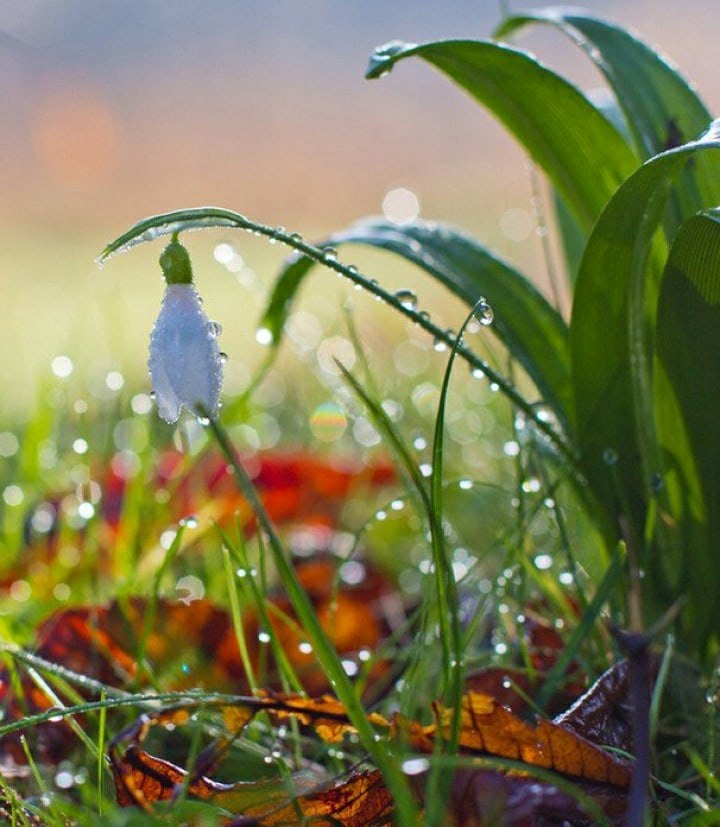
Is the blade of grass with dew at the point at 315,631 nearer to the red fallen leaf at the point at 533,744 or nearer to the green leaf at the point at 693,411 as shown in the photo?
the red fallen leaf at the point at 533,744

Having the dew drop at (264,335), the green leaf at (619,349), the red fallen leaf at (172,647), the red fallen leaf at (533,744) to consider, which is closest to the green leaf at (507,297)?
the green leaf at (619,349)

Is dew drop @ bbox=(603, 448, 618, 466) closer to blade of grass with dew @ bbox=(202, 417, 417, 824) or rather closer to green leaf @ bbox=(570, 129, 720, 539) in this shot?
green leaf @ bbox=(570, 129, 720, 539)

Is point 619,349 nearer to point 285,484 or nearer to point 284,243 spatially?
point 284,243

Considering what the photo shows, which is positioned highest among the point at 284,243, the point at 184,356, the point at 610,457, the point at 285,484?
the point at 284,243

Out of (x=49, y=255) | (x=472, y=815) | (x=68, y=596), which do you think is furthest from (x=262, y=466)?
(x=49, y=255)

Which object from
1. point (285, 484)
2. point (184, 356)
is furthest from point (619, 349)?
point (285, 484)

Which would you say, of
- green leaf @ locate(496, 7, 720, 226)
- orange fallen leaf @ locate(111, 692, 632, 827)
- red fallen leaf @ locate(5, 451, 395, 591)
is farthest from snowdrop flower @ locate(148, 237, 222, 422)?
red fallen leaf @ locate(5, 451, 395, 591)

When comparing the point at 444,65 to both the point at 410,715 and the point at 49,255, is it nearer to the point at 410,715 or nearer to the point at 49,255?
the point at 410,715
